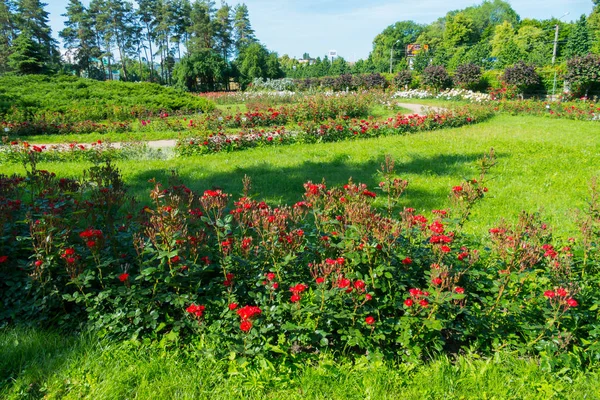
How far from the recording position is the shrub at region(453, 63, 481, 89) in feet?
81.5

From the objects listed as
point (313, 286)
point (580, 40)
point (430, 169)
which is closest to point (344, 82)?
point (580, 40)

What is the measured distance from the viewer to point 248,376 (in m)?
2.07

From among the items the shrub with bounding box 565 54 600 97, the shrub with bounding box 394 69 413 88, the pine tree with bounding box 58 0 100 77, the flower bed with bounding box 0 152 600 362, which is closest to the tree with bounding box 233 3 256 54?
the pine tree with bounding box 58 0 100 77

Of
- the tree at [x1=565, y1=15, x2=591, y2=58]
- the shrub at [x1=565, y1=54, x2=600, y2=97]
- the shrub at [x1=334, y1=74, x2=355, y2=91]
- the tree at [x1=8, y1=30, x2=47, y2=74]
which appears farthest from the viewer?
the shrub at [x1=334, y1=74, x2=355, y2=91]

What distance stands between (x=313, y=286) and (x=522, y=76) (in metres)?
23.7

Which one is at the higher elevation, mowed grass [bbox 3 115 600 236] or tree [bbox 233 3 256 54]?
tree [bbox 233 3 256 54]

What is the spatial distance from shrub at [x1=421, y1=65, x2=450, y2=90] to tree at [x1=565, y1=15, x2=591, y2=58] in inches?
293

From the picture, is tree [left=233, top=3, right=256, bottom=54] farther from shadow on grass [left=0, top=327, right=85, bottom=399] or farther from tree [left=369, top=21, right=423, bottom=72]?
shadow on grass [left=0, top=327, right=85, bottom=399]

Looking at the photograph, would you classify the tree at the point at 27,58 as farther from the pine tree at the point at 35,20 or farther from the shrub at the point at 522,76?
the shrub at the point at 522,76

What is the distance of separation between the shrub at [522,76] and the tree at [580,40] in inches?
220

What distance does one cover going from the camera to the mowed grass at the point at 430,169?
4.95 metres

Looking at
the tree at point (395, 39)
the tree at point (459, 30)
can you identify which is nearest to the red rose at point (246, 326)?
the tree at point (459, 30)

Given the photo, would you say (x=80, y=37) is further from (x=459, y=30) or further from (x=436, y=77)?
(x=459, y=30)

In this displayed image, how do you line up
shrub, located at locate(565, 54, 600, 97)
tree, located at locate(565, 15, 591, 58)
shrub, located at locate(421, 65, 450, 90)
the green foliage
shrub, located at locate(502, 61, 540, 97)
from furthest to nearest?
shrub, located at locate(421, 65, 450, 90)
tree, located at locate(565, 15, 591, 58)
shrub, located at locate(502, 61, 540, 97)
shrub, located at locate(565, 54, 600, 97)
the green foliage
